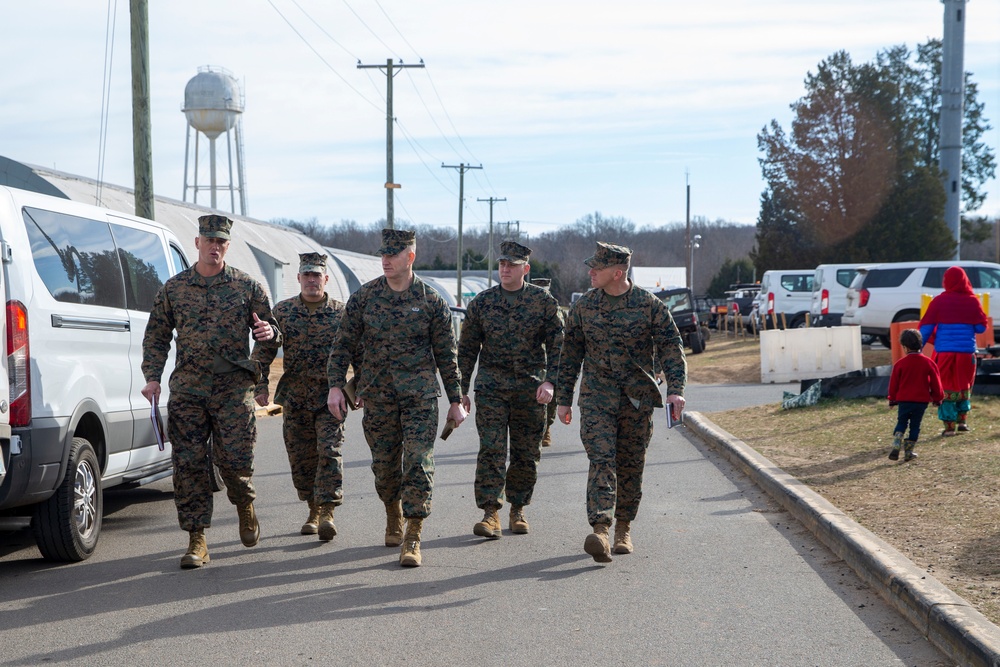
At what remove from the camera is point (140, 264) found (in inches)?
316

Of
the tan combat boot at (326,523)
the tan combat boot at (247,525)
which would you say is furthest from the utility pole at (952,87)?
the tan combat boot at (247,525)

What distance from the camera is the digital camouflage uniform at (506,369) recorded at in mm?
7332

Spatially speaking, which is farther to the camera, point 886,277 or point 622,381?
point 886,277

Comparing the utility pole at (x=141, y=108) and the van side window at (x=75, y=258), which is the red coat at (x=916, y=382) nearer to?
the van side window at (x=75, y=258)

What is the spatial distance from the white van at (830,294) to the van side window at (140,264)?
21.9 m

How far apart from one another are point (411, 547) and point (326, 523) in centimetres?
95

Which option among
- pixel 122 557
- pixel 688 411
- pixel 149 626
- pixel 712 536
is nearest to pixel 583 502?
pixel 712 536

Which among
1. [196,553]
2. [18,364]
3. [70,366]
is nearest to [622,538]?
[196,553]

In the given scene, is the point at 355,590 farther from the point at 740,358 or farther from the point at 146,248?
the point at 740,358

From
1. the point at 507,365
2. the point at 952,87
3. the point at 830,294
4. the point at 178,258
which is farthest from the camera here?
the point at 830,294

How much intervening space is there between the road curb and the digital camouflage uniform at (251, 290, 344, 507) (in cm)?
326

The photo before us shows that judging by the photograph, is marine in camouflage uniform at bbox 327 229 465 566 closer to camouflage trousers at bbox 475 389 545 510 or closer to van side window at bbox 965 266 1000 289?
camouflage trousers at bbox 475 389 545 510

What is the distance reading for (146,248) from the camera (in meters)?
8.20

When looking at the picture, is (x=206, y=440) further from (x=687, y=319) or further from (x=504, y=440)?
(x=687, y=319)
